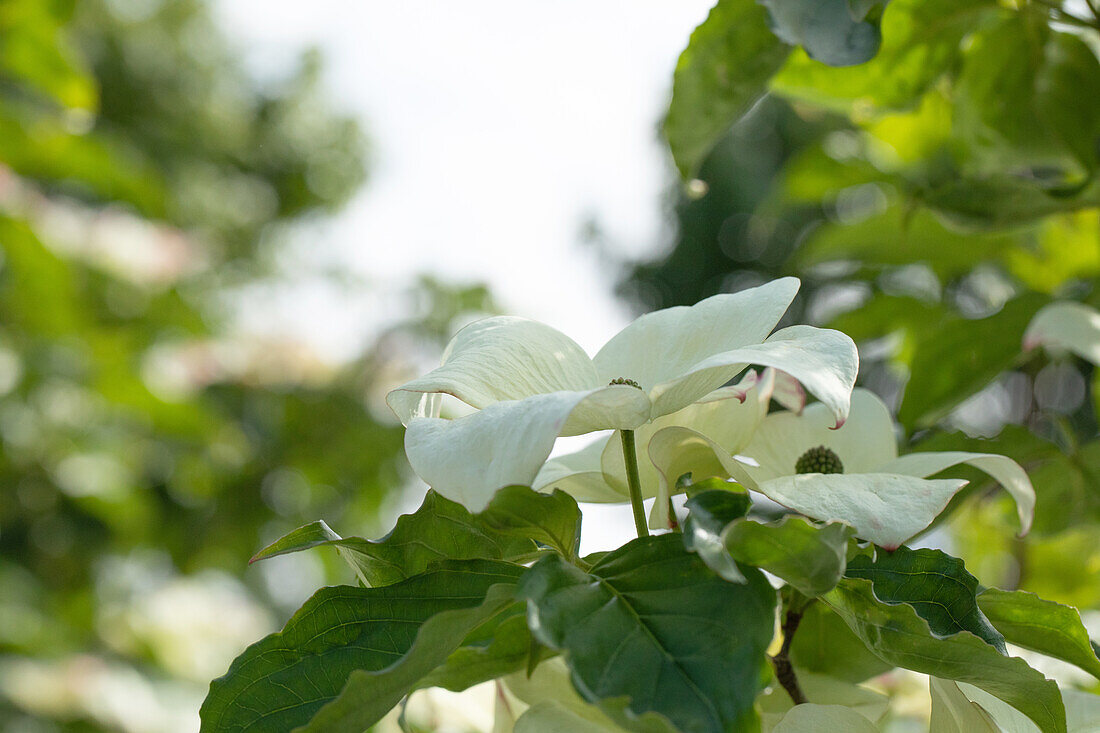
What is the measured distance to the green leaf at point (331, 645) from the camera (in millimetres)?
185

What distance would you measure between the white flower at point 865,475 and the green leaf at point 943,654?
0.01 metres

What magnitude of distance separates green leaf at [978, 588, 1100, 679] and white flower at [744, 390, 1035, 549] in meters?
0.03

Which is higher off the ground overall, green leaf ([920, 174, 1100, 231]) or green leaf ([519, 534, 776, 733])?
green leaf ([920, 174, 1100, 231])

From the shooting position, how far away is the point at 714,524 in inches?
6.5

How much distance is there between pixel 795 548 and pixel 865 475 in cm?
5

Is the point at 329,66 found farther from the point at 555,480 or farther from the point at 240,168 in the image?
the point at 555,480

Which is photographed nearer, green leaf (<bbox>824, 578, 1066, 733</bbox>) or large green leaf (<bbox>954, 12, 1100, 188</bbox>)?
green leaf (<bbox>824, 578, 1066, 733</bbox>)

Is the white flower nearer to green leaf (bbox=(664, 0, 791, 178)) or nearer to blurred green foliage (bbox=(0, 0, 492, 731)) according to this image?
green leaf (bbox=(664, 0, 791, 178))

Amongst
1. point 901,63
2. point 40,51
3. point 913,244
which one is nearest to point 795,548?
point 901,63

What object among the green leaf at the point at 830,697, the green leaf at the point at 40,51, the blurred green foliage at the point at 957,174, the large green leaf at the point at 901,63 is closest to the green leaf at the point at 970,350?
the blurred green foliage at the point at 957,174

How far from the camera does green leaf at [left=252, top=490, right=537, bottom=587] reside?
0.21 meters

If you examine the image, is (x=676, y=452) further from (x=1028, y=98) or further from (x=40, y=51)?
(x=40, y=51)

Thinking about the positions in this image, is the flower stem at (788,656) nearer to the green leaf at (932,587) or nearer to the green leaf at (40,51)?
the green leaf at (932,587)

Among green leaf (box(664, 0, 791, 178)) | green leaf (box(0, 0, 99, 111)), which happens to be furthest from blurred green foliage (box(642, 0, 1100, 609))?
green leaf (box(0, 0, 99, 111))
